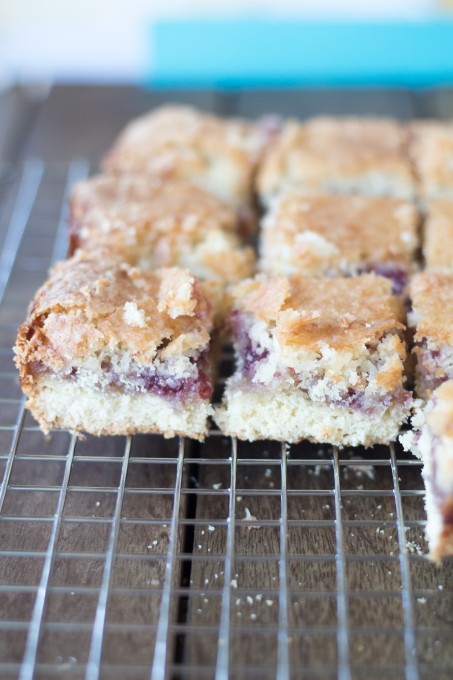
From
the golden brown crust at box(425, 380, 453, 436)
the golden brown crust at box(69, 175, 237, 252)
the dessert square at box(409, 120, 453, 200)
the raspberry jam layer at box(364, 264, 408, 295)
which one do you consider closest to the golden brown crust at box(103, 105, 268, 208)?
the golden brown crust at box(69, 175, 237, 252)

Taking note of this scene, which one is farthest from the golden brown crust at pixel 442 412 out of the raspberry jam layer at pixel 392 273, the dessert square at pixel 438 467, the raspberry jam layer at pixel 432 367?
the raspberry jam layer at pixel 392 273

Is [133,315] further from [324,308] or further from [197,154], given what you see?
[197,154]

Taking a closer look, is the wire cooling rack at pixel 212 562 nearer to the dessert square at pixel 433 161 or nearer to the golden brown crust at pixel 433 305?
the golden brown crust at pixel 433 305

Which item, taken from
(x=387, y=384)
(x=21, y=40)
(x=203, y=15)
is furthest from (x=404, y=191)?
(x=21, y=40)

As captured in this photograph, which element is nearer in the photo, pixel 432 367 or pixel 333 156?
pixel 432 367

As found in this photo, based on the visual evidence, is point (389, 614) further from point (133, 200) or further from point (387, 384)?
point (133, 200)

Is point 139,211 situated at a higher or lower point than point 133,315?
higher

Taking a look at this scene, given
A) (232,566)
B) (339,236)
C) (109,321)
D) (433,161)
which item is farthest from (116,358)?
(433,161)
